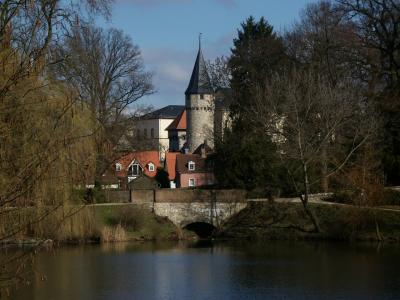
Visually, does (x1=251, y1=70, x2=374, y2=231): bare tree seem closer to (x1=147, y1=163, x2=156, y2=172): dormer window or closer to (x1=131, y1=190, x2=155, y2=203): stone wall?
(x1=131, y1=190, x2=155, y2=203): stone wall

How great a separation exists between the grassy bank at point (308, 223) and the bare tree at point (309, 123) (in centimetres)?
74

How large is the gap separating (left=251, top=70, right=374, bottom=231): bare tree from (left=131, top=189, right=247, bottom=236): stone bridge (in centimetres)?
322

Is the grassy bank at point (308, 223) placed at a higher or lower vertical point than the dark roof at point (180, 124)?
lower

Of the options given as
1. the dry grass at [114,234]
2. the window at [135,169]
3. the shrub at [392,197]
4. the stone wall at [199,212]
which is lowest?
the dry grass at [114,234]

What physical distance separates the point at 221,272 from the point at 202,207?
12.8 metres

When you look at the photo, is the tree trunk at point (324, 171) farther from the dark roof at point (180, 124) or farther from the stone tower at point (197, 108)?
the dark roof at point (180, 124)

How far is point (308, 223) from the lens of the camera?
33.8 meters

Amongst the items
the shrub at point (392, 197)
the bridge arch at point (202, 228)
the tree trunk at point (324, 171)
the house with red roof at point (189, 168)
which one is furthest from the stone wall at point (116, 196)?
the house with red roof at point (189, 168)

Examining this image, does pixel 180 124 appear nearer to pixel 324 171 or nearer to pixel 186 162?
pixel 186 162

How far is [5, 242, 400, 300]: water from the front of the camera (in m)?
19.5

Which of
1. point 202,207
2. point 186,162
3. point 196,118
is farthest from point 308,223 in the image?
point 196,118

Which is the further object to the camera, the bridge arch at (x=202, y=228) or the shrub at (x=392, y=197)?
the bridge arch at (x=202, y=228)

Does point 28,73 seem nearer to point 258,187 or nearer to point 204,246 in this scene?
point 204,246

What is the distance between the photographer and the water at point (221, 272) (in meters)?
19.5
